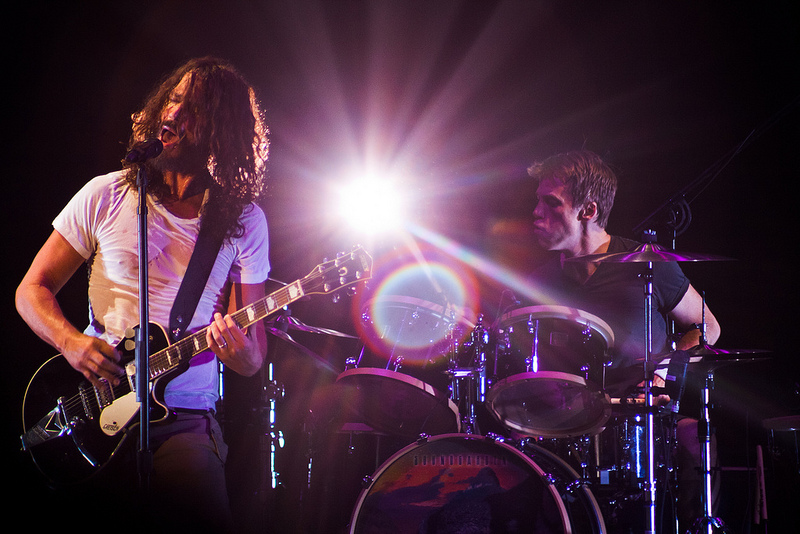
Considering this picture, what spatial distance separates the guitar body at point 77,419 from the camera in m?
2.27

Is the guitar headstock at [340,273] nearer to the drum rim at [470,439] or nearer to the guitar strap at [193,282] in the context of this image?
the guitar strap at [193,282]

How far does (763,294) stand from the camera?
192 inches

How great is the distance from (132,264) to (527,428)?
2.15 m

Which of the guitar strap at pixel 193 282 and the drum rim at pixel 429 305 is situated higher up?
the drum rim at pixel 429 305

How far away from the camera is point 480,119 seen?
5281 millimetres

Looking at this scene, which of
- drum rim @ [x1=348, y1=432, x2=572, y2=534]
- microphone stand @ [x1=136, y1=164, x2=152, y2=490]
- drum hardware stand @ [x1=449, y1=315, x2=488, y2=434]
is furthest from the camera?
drum hardware stand @ [x1=449, y1=315, x2=488, y2=434]

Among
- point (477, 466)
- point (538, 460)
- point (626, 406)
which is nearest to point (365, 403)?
point (477, 466)

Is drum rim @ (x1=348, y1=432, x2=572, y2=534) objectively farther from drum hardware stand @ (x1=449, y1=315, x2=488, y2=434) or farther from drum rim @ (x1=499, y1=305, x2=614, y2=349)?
drum rim @ (x1=499, y1=305, x2=614, y2=349)

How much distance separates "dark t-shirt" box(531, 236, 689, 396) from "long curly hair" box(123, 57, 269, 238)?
200 cm

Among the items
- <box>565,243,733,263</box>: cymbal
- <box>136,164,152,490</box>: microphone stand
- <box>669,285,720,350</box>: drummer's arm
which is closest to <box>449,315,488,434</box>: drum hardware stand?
<box>565,243,733,263</box>: cymbal

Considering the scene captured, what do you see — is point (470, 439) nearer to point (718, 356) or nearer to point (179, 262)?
point (718, 356)

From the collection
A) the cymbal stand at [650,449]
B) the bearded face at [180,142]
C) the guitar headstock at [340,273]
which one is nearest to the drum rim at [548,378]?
the cymbal stand at [650,449]

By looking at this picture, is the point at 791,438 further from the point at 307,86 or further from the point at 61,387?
the point at 61,387

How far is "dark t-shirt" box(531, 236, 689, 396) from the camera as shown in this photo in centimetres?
379
